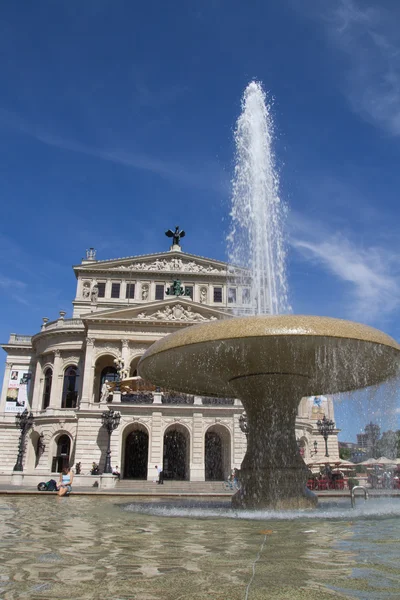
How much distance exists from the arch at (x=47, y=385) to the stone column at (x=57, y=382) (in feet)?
5.44

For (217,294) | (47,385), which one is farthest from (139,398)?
(217,294)

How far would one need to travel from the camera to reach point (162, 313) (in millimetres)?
45594

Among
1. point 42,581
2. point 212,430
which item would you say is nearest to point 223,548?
point 42,581

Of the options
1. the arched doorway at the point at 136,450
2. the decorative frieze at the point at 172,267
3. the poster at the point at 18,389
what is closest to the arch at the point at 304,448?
the arched doorway at the point at 136,450

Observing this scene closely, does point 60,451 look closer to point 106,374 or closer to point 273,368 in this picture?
point 106,374

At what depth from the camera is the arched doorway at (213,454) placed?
39781mm

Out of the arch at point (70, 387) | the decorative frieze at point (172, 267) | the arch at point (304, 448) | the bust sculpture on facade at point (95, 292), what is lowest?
the arch at point (304, 448)

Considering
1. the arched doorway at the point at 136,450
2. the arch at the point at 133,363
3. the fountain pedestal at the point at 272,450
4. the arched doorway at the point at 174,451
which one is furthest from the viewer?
the arch at the point at 133,363

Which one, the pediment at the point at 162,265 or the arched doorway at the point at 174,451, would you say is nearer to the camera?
the arched doorway at the point at 174,451

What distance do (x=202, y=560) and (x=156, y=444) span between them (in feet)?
110

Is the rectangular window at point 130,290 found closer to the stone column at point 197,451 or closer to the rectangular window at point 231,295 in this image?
the rectangular window at point 231,295

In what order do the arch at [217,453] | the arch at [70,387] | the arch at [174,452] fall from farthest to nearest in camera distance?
the arch at [70,387] < the arch at [174,452] < the arch at [217,453]

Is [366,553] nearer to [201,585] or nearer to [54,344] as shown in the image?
[201,585]

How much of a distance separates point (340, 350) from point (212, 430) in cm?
3113
